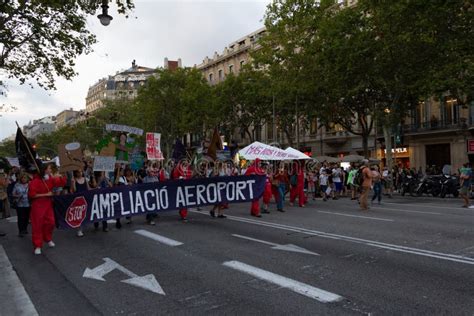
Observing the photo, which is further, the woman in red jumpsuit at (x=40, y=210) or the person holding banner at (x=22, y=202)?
the person holding banner at (x=22, y=202)

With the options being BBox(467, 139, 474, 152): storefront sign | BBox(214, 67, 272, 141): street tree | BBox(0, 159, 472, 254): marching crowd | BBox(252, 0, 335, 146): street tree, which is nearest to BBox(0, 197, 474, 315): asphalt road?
BBox(0, 159, 472, 254): marching crowd

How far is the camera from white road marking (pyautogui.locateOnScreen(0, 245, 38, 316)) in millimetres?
5232

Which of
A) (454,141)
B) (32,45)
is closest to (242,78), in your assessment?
(454,141)

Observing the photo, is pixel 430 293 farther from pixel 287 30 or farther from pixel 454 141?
pixel 454 141

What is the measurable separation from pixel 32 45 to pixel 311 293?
1656cm

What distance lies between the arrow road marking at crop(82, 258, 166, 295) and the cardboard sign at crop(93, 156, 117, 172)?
4489 mm

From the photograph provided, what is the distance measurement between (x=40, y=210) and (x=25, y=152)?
5.06 ft

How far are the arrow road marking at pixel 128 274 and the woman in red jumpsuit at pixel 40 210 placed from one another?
1968 millimetres

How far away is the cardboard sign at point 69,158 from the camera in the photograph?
37.3 feet

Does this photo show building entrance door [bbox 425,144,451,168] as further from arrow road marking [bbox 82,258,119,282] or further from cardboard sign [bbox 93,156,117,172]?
arrow road marking [bbox 82,258,119,282]

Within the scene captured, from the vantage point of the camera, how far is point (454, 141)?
3656cm

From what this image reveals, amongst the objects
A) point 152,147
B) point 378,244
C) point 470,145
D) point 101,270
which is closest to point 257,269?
point 101,270

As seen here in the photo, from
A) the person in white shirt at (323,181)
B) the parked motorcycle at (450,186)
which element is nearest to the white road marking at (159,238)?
the person in white shirt at (323,181)

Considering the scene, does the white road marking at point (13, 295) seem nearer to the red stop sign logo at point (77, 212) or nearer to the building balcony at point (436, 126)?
the red stop sign logo at point (77, 212)
